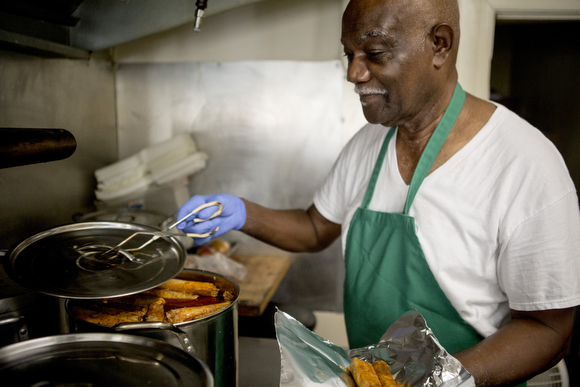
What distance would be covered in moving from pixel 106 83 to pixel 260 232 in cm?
142

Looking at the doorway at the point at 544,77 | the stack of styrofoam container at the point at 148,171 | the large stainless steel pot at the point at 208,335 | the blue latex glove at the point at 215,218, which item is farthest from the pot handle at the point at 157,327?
the doorway at the point at 544,77

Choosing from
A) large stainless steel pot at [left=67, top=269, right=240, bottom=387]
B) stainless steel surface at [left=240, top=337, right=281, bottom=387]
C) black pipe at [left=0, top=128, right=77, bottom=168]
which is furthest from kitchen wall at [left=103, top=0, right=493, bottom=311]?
large stainless steel pot at [left=67, top=269, right=240, bottom=387]

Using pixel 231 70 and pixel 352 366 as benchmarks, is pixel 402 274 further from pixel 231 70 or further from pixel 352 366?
pixel 231 70

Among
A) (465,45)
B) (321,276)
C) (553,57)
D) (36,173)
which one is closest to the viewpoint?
(36,173)

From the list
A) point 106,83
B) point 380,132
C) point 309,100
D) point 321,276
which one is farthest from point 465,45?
point 106,83

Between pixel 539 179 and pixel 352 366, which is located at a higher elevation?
pixel 539 179

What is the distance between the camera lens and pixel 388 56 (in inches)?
41.2

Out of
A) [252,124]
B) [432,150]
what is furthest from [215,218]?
[252,124]

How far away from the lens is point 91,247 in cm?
85

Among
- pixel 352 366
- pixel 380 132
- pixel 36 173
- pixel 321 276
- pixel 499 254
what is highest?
pixel 380 132

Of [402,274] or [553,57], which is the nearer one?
[402,274]

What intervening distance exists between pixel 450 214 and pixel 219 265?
46.8 inches

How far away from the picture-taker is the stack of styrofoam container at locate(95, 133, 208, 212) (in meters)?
2.10

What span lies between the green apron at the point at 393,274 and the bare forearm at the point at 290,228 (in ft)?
0.69
